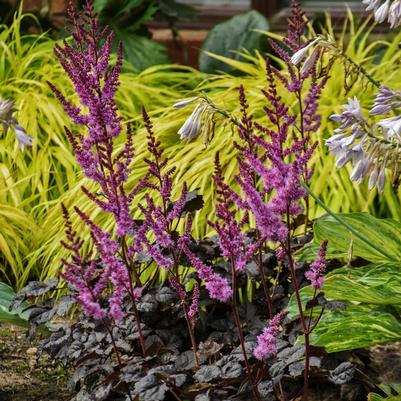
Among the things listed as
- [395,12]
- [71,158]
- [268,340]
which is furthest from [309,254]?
[71,158]

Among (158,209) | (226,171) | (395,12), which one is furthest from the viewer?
(226,171)

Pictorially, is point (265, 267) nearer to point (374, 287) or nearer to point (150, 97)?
point (374, 287)

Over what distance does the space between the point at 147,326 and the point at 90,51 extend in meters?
0.83

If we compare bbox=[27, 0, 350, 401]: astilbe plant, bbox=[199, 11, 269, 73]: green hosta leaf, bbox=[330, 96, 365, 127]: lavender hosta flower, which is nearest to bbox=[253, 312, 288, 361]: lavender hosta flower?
bbox=[27, 0, 350, 401]: astilbe plant

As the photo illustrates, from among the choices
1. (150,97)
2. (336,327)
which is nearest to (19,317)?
(336,327)

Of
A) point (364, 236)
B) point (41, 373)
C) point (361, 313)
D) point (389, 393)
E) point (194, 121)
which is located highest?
point (194, 121)

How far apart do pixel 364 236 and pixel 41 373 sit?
1082 millimetres

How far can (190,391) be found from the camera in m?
2.26

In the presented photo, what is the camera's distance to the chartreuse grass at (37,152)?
3695 millimetres

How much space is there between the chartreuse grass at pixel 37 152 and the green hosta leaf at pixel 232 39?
184 millimetres

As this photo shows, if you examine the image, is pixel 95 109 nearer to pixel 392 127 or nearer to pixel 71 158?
pixel 392 127

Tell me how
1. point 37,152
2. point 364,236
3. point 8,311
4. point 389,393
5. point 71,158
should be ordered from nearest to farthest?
point 389,393, point 364,236, point 8,311, point 71,158, point 37,152

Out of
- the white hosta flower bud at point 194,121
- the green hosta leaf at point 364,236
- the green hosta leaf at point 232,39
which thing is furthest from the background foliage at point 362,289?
the green hosta leaf at point 232,39

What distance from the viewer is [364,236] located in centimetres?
274
